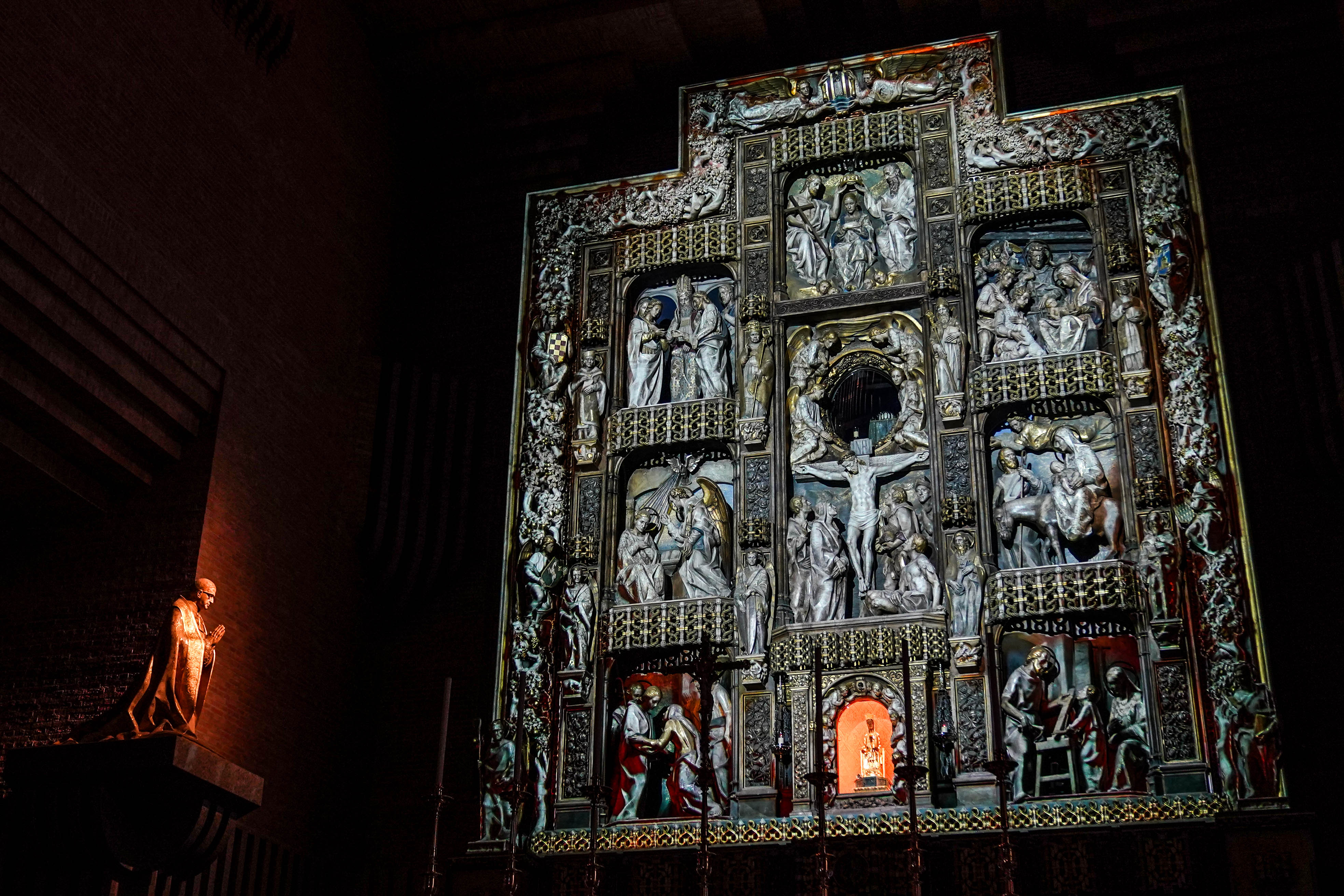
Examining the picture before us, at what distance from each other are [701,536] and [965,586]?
246cm

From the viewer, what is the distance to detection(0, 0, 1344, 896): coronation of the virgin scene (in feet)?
39.8

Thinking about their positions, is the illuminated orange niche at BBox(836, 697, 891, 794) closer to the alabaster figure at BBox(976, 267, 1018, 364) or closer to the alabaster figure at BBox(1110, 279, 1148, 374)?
the alabaster figure at BBox(976, 267, 1018, 364)

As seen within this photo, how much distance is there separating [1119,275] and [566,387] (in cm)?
529

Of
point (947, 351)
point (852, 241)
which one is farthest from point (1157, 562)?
point (852, 241)

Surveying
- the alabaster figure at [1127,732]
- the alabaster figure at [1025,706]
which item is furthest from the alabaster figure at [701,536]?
the alabaster figure at [1127,732]

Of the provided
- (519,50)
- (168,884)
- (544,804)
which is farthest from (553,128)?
(168,884)

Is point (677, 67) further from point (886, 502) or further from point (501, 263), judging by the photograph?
point (886, 502)

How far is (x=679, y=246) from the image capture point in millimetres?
15852

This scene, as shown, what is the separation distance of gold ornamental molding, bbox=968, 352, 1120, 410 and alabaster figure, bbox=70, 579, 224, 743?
269 inches

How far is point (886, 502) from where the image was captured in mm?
14008

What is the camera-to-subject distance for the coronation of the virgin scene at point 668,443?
39.8 feet

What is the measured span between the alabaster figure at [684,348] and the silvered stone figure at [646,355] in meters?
0.12

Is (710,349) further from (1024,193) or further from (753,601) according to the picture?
(1024,193)

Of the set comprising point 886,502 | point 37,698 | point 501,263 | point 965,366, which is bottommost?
point 37,698
